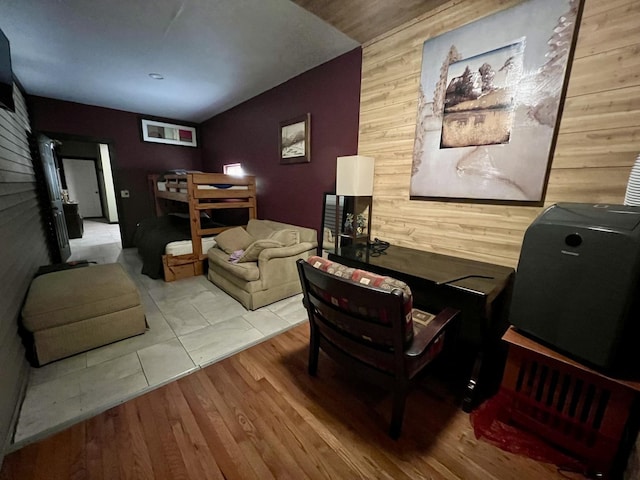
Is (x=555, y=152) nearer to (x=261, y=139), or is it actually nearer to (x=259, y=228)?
(x=259, y=228)

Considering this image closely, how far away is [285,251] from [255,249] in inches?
12.5

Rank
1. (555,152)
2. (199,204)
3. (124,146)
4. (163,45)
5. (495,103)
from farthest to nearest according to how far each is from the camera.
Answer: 1. (124,146)
2. (199,204)
3. (163,45)
4. (495,103)
5. (555,152)

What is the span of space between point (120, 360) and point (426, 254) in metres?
2.45

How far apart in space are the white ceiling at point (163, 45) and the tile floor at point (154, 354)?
2574mm

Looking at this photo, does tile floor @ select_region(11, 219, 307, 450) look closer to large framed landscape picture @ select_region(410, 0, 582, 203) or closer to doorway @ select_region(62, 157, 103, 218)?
large framed landscape picture @ select_region(410, 0, 582, 203)

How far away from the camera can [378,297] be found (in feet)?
3.46

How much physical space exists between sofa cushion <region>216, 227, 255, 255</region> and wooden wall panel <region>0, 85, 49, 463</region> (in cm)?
168

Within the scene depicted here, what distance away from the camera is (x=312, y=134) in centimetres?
305

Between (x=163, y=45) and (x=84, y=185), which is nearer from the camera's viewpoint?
(x=163, y=45)

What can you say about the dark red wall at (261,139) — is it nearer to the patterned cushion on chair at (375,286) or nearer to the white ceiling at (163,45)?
the white ceiling at (163,45)

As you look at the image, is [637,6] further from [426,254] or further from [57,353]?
[57,353]

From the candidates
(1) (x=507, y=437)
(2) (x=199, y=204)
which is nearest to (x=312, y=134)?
(2) (x=199, y=204)

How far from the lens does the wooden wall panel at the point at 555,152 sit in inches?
51.4

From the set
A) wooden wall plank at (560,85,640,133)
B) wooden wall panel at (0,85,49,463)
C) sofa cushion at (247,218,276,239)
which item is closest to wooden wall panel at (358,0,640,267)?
wooden wall plank at (560,85,640,133)
